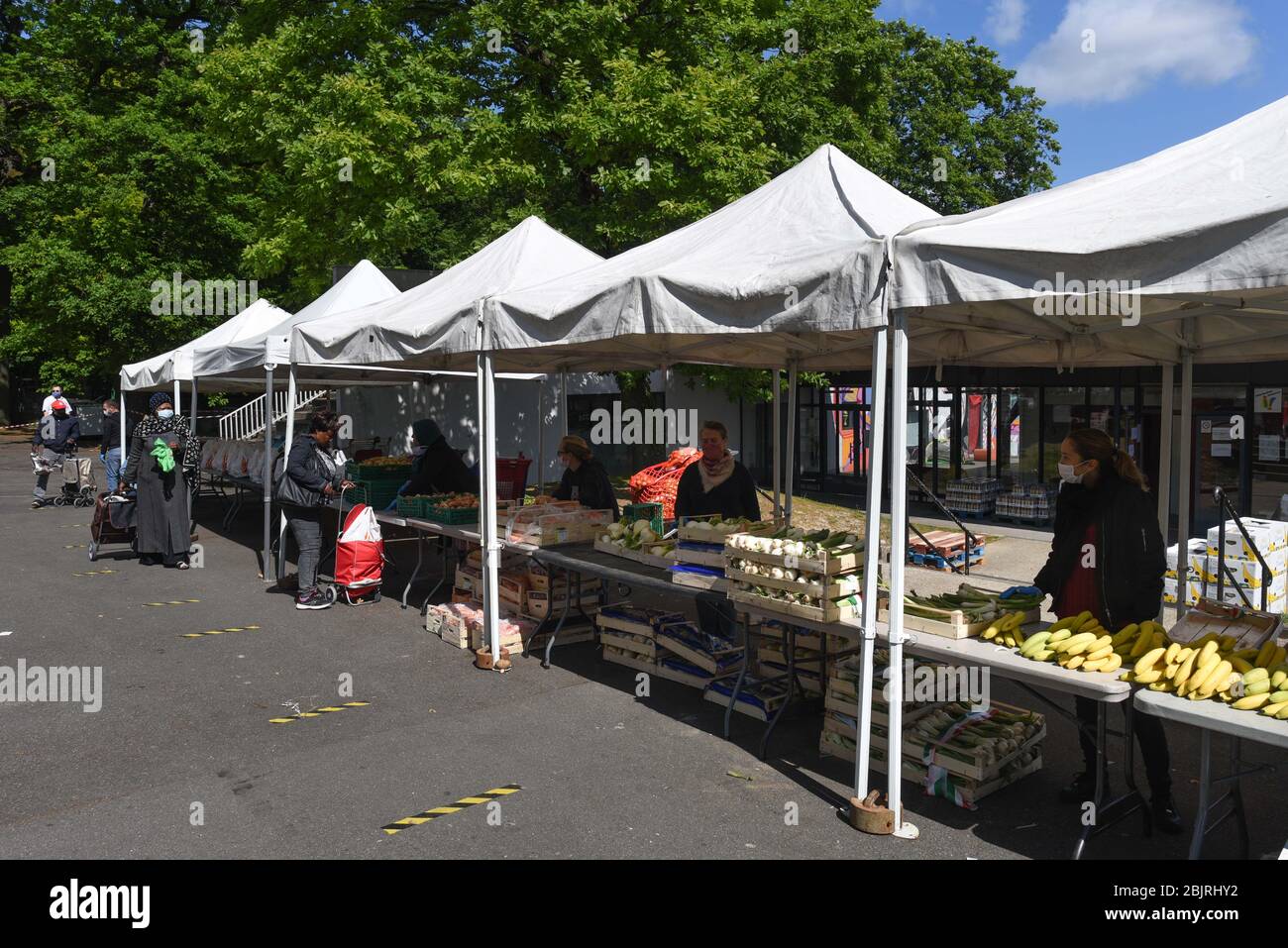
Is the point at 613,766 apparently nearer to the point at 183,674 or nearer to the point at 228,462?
the point at 183,674

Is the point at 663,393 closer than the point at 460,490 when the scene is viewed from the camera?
No

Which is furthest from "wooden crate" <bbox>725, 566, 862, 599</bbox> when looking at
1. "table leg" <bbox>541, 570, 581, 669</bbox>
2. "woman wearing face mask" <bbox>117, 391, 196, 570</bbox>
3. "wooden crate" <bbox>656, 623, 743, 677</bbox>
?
"woman wearing face mask" <bbox>117, 391, 196, 570</bbox>

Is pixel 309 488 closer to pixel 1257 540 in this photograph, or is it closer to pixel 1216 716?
pixel 1216 716

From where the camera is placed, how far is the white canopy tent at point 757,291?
186 inches

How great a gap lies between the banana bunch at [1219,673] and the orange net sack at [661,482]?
33.9 ft

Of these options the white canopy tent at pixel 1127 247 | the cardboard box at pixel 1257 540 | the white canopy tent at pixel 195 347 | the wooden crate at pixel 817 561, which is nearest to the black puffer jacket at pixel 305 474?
the white canopy tent at pixel 195 347

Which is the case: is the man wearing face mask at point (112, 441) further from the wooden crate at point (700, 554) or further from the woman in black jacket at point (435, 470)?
the wooden crate at point (700, 554)

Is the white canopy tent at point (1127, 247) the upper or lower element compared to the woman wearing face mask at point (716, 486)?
upper

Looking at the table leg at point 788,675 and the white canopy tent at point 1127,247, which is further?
the table leg at point 788,675

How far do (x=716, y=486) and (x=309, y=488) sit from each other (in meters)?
4.38

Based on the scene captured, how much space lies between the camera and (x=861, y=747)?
4863mm

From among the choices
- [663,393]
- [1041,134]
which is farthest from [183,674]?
[1041,134]

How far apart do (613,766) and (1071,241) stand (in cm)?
362
